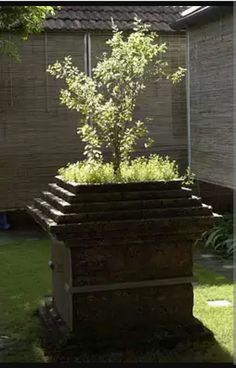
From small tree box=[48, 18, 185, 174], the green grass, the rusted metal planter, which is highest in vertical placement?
small tree box=[48, 18, 185, 174]

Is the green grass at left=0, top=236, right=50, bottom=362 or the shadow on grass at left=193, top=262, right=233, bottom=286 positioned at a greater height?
the green grass at left=0, top=236, right=50, bottom=362

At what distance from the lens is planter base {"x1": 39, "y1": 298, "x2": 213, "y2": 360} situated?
3789 mm

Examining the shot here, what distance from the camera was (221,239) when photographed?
725cm

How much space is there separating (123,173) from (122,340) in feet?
3.48

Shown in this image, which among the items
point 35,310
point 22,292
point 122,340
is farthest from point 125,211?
point 22,292

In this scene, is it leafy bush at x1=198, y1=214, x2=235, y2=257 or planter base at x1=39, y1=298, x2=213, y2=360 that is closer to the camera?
planter base at x1=39, y1=298, x2=213, y2=360

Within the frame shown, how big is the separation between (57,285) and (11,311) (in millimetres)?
679

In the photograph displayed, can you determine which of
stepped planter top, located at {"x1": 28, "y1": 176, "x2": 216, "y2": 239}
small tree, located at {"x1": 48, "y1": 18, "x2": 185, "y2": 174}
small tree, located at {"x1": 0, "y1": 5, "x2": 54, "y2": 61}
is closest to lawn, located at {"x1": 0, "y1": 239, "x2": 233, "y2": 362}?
stepped planter top, located at {"x1": 28, "y1": 176, "x2": 216, "y2": 239}

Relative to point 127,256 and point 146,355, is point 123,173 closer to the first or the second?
point 127,256

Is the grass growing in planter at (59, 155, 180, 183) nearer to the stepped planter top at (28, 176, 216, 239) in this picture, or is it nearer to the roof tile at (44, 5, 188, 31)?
the stepped planter top at (28, 176, 216, 239)

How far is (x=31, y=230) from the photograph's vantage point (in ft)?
26.4

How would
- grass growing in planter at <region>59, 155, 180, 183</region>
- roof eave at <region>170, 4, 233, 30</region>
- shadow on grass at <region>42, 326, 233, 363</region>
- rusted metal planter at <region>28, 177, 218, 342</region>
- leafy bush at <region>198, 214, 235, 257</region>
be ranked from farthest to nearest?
1. leafy bush at <region>198, 214, 235, 257</region>
2. roof eave at <region>170, 4, 233, 30</region>
3. grass growing in planter at <region>59, 155, 180, 183</region>
4. rusted metal planter at <region>28, 177, 218, 342</region>
5. shadow on grass at <region>42, 326, 233, 363</region>

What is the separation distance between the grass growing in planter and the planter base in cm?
95

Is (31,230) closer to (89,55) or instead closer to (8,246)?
(8,246)
